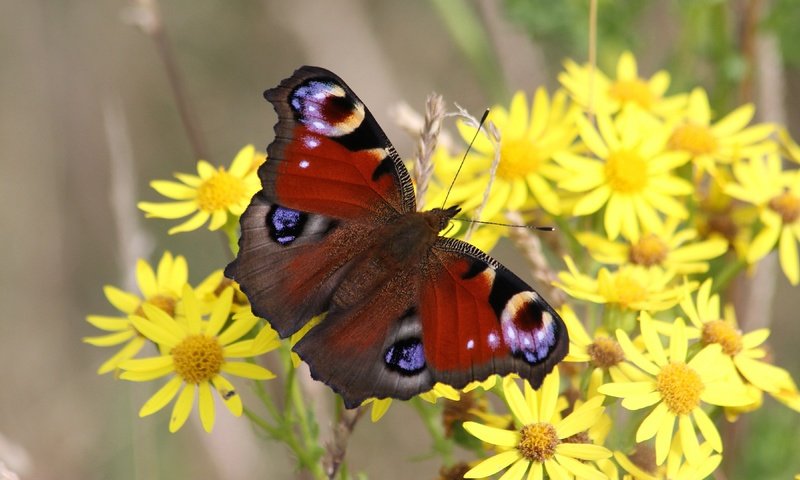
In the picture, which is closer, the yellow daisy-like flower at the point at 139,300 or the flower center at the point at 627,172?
the yellow daisy-like flower at the point at 139,300

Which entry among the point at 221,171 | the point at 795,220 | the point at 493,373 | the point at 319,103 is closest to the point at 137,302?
the point at 221,171

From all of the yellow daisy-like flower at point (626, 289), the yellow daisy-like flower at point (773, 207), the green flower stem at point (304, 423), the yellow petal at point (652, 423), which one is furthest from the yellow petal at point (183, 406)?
the yellow daisy-like flower at point (773, 207)

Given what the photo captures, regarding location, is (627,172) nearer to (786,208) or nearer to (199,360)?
(786,208)

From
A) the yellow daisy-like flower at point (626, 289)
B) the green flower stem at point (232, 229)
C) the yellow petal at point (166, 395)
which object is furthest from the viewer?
the green flower stem at point (232, 229)

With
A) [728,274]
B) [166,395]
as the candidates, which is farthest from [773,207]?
[166,395]

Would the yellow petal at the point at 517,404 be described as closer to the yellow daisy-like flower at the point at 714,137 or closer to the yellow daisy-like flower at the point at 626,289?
the yellow daisy-like flower at the point at 626,289

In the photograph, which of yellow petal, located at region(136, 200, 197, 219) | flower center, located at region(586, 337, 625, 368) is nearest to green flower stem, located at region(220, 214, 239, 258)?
yellow petal, located at region(136, 200, 197, 219)

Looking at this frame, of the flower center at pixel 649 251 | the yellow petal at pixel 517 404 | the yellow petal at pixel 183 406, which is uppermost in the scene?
the flower center at pixel 649 251
